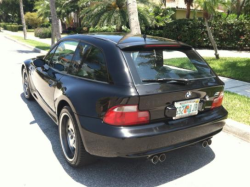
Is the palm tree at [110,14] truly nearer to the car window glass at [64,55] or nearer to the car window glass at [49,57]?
the car window glass at [49,57]

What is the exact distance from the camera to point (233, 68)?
8500mm

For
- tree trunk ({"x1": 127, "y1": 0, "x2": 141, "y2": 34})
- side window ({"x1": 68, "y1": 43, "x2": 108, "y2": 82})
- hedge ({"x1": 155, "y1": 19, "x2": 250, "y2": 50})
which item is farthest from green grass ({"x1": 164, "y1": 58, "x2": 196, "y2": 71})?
hedge ({"x1": 155, "y1": 19, "x2": 250, "y2": 50})

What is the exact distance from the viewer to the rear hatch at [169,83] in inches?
103

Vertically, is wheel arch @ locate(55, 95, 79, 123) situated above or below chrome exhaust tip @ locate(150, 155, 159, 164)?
above

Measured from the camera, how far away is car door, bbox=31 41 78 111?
357cm

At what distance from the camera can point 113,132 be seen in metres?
2.50

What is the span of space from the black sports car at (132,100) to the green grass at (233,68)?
482 centimetres

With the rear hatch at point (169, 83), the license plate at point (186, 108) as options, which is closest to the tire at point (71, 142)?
the rear hatch at point (169, 83)

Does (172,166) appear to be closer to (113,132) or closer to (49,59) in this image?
(113,132)

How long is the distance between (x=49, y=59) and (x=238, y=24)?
1163 cm

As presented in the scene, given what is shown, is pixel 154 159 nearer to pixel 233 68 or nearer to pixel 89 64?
pixel 89 64

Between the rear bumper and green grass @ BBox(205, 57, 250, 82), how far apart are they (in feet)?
17.2

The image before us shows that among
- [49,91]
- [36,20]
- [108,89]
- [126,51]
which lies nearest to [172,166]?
[108,89]

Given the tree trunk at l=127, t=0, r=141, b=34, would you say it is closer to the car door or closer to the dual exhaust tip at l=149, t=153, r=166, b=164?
the car door
